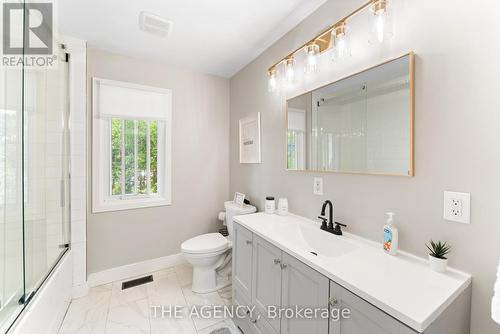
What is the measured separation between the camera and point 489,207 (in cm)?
82

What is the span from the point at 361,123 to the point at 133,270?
2635 mm

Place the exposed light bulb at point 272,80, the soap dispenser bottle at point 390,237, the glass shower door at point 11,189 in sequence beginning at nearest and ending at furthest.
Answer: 1. the soap dispenser bottle at point 390,237
2. the glass shower door at point 11,189
3. the exposed light bulb at point 272,80

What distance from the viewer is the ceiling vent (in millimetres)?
1663

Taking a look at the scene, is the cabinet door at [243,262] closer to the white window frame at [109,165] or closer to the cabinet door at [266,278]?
the cabinet door at [266,278]

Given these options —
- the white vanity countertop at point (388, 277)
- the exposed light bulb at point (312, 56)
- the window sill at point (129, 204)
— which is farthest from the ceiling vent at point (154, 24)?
the white vanity countertop at point (388, 277)

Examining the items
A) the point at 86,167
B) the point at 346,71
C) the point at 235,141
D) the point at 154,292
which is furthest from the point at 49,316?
the point at 346,71

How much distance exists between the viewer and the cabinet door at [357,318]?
687mm

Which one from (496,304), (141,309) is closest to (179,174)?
(141,309)

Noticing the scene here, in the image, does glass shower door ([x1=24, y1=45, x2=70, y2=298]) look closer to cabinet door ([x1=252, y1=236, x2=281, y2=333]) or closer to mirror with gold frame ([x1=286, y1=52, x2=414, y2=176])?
cabinet door ([x1=252, y1=236, x2=281, y2=333])

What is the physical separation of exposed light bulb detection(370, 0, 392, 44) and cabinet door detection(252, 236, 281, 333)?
1.30 metres

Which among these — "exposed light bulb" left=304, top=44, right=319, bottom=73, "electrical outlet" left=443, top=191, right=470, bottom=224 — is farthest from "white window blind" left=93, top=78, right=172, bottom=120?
"electrical outlet" left=443, top=191, right=470, bottom=224

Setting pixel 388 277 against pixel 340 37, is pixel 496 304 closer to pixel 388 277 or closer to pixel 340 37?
pixel 388 277

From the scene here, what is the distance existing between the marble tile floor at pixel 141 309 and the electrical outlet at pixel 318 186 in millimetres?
1214

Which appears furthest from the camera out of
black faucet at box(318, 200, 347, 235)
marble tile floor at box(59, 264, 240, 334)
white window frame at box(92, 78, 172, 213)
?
white window frame at box(92, 78, 172, 213)
